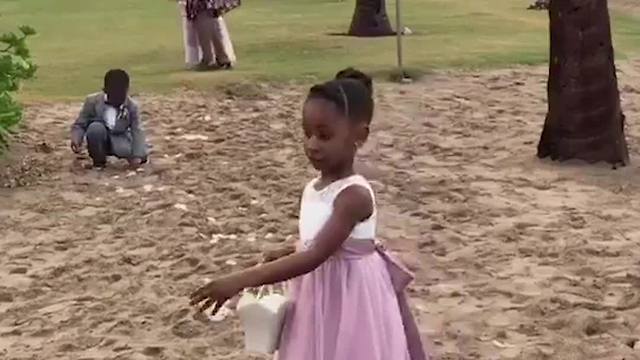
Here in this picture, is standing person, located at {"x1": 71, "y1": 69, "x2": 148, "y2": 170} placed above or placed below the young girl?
below

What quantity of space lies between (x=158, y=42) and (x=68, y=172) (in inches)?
375

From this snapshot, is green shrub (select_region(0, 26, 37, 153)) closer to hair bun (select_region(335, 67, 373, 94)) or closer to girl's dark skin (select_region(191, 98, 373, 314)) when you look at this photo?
hair bun (select_region(335, 67, 373, 94))

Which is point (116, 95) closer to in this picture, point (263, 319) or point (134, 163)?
point (134, 163)

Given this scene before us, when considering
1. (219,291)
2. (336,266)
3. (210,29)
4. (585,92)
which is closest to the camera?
(219,291)

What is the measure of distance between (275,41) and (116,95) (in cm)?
899

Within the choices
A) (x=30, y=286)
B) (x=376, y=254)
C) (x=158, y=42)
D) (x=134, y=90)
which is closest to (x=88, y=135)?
(x=30, y=286)

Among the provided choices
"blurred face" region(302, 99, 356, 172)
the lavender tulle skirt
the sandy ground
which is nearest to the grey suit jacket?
the sandy ground

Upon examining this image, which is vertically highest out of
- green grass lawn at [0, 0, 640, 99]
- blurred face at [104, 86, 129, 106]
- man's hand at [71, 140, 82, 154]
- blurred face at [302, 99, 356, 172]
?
blurred face at [302, 99, 356, 172]

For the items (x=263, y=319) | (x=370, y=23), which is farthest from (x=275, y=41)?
(x=263, y=319)

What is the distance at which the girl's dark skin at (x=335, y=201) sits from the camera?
146 inches

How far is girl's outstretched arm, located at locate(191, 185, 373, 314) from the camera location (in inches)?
144

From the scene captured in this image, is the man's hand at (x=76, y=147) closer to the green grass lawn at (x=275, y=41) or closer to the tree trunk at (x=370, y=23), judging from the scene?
the green grass lawn at (x=275, y=41)

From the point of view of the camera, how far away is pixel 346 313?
382cm

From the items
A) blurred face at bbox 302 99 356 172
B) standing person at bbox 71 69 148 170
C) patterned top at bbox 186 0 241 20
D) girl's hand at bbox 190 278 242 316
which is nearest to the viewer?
girl's hand at bbox 190 278 242 316
